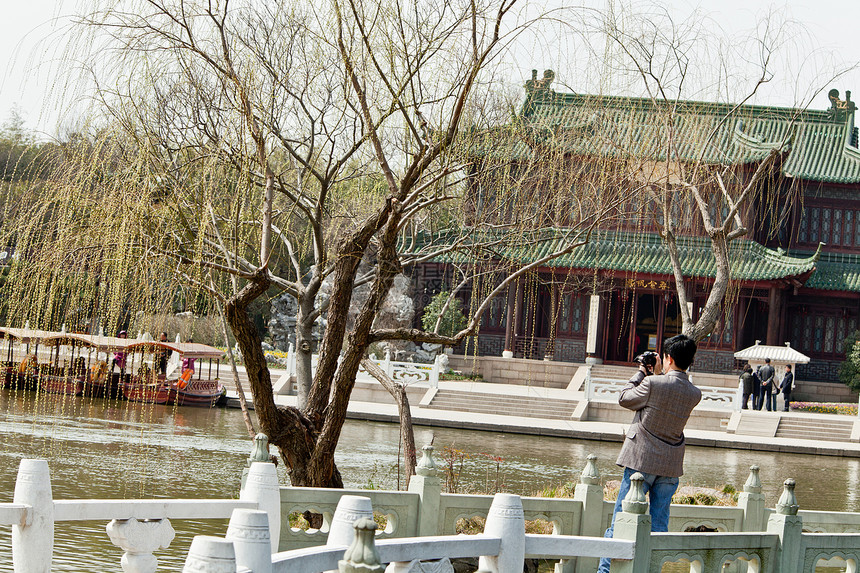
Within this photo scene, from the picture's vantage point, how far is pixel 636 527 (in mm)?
4812

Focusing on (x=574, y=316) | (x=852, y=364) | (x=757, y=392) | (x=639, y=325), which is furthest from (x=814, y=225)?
(x=757, y=392)

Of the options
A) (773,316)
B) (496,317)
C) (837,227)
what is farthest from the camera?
(496,317)

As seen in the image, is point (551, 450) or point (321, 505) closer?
point (321, 505)

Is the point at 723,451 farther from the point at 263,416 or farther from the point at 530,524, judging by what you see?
the point at 263,416

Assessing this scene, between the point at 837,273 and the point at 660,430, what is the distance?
85.8 ft

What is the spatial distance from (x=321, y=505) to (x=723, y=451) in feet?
48.7

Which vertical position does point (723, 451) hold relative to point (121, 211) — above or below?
below

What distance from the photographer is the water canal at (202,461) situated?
9641mm

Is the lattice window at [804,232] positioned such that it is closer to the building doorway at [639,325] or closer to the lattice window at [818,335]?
the lattice window at [818,335]

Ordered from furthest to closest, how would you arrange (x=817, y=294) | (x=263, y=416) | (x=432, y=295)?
(x=432, y=295), (x=817, y=294), (x=263, y=416)

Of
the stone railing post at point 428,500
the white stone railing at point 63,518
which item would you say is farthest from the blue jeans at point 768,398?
the white stone railing at point 63,518

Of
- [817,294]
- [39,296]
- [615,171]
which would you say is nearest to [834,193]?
Answer: [817,294]

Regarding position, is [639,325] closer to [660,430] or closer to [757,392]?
[757,392]

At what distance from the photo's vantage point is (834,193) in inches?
1208
